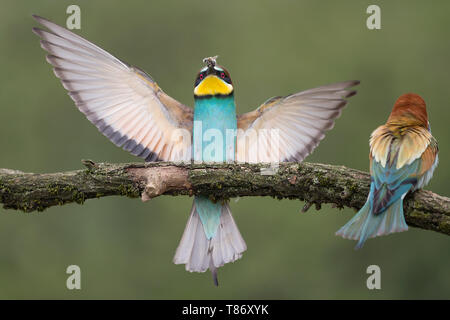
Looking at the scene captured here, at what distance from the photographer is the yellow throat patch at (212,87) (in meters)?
3.30

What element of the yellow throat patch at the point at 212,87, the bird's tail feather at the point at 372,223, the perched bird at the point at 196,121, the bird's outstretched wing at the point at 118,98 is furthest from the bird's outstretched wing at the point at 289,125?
the bird's tail feather at the point at 372,223

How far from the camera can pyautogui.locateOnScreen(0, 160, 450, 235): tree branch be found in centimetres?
265

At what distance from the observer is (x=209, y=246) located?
3.14 metres

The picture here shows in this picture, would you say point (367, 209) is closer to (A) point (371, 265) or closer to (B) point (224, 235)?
(B) point (224, 235)

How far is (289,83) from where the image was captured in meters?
5.50

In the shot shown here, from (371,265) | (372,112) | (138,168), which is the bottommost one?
(371,265)

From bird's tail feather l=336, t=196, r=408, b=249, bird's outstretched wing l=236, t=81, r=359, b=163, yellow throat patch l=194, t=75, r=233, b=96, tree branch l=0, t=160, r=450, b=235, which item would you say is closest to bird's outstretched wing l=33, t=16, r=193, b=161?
yellow throat patch l=194, t=75, r=233, b=96

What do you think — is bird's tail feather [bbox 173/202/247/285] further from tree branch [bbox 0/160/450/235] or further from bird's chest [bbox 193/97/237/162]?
tree branch [bbox 0/160/450/235]

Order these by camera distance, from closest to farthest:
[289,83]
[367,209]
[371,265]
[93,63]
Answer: [367,209]
[93,63]
[371,265]
[289,83]

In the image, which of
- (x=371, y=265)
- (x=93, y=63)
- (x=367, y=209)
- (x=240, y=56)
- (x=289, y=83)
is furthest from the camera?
(x=240, y=56)

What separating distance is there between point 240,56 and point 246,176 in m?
3.38

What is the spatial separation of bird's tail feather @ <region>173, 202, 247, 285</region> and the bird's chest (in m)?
0.27

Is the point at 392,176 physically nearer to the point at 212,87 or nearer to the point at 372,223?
the point at 372,223

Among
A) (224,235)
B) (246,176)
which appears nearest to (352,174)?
(246,176)
